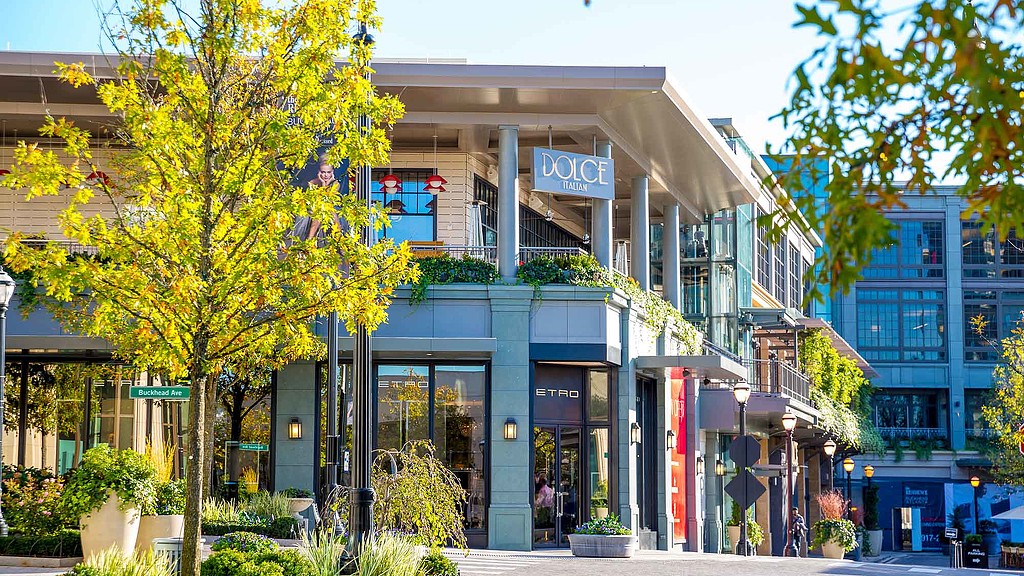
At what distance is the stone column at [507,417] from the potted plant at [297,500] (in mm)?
3803

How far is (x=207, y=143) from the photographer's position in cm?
1371

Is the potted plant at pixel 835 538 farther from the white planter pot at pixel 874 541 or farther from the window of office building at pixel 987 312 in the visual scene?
the window of office building at pixel 987 312

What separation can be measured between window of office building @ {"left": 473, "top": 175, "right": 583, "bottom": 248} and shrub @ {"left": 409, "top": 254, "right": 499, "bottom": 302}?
4261mm

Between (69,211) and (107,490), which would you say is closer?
(69,211)

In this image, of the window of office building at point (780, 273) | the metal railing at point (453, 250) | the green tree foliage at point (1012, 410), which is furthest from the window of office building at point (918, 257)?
the metal railing at point (453, 250)

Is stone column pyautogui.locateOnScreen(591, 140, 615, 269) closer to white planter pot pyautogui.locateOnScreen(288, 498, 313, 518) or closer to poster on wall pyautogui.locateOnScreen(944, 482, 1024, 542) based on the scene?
white planter pot pyautogui.locateOnScreen(288, 498, 313, 518)

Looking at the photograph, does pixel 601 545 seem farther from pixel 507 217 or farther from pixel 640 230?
pixel 640 230

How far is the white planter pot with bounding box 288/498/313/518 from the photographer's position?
2650cm

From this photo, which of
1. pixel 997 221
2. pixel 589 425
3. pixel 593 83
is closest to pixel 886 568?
pixel 589 425

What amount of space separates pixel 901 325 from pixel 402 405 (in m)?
53.2

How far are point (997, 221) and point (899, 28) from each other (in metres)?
0.79

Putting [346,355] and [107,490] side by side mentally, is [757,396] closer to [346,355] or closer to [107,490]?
[346,355]

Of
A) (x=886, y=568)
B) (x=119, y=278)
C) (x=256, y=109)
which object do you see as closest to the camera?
(x=119, y=278)

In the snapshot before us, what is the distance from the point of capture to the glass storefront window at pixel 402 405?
28547 mm
